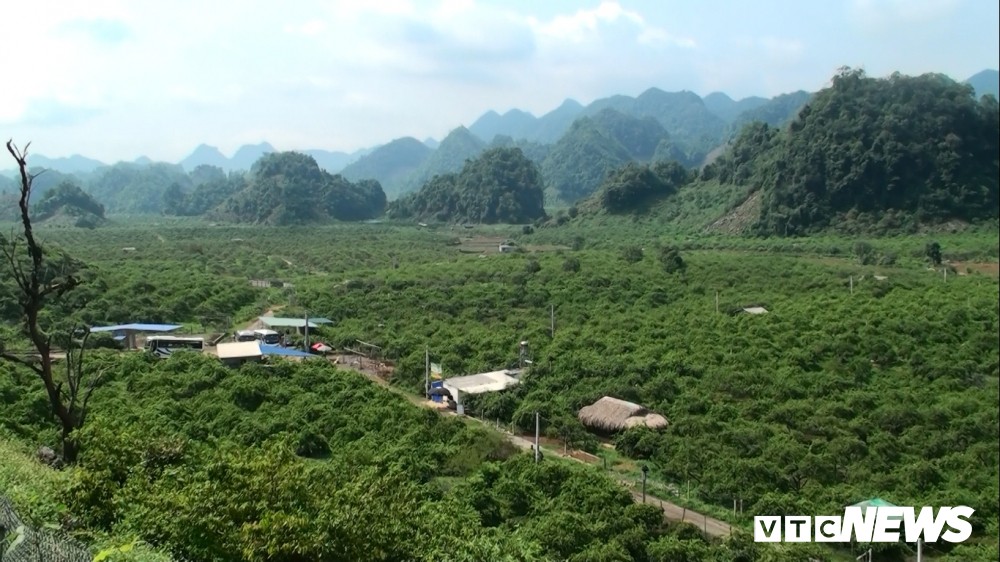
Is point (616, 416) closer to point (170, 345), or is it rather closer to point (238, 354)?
point (238, 354)

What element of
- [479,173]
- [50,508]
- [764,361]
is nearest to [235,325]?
[764,361]

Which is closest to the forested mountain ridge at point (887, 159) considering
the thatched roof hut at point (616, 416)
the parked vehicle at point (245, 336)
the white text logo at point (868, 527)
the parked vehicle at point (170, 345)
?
the thatched roof hut at point (616, 416)

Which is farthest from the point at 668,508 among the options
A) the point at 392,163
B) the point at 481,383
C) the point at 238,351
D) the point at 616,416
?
the point at 392,163

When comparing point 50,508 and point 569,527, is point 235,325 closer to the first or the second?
point 569,527

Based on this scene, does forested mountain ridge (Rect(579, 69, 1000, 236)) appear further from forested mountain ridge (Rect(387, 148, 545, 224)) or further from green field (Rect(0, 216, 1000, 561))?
forested mountain ridge (Rect(387, 148, 545, 224))

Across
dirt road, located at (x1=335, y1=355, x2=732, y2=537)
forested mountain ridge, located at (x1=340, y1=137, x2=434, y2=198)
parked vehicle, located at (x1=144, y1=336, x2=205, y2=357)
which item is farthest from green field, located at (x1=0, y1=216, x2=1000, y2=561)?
forested mountain ridge, located at (x1=340, y1=137, x2=434, y2=198)

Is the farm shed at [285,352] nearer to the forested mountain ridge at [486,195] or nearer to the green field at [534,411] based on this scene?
the green field at [534,411]
